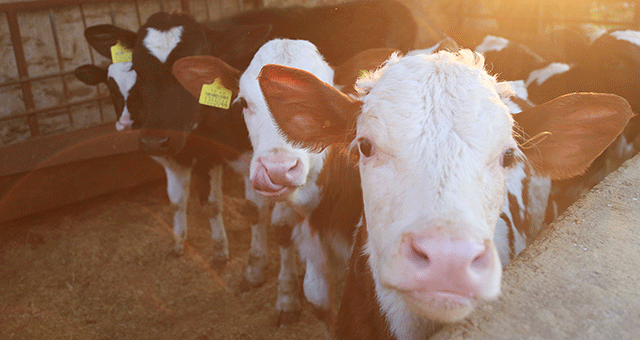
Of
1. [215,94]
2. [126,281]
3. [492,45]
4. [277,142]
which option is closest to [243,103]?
[215,94]

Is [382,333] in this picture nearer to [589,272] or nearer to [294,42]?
[589,272]

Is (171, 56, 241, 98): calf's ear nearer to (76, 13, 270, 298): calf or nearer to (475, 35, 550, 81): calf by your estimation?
(76, 13, 270, 298): calf

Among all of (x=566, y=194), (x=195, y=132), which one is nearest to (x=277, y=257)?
(x=195, y=132)

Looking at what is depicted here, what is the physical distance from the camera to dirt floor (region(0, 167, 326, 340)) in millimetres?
3334

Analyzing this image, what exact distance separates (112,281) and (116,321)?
57 centimetres

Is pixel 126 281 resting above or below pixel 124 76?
below

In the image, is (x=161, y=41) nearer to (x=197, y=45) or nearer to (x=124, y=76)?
(x=197, y=45)

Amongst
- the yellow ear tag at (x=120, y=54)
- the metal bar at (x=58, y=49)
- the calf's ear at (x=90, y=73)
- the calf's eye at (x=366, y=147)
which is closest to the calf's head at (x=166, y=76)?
the yellow ear tag at (x=120, y=54)

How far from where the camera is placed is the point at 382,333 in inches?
64.8

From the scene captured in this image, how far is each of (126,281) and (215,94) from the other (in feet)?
6.25

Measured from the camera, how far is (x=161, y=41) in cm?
A: 354

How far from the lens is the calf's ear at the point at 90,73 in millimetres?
4219

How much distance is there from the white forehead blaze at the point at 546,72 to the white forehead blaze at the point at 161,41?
294cm

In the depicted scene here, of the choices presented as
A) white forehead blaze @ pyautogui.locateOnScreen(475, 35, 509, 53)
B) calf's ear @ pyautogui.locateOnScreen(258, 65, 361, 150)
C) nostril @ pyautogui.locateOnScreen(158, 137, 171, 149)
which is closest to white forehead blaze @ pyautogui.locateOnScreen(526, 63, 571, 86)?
white forehead blaze @ pyautogui.locateOnScreen(475, 35, 509, 53)
